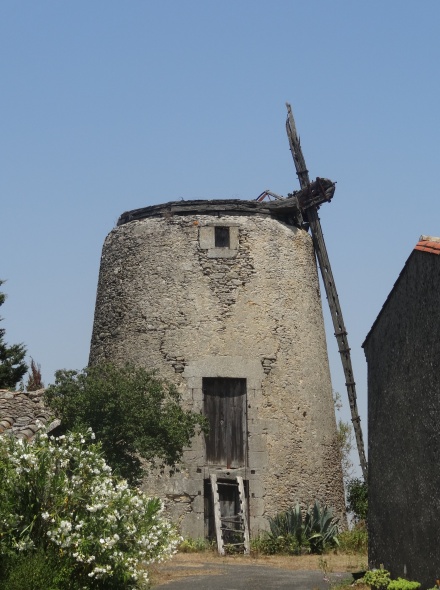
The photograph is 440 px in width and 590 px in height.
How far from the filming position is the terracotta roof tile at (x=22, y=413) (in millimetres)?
19852

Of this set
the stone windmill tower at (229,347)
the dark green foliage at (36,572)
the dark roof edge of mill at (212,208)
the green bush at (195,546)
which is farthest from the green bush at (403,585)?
the dark roof edge of mill at (212,208)

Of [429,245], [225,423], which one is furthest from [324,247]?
[429,245]

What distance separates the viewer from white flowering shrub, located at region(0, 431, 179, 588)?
12633 millimetres

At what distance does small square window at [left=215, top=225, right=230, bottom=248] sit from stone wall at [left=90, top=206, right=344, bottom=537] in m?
0.15

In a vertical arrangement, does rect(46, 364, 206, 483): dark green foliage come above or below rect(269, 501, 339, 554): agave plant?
above

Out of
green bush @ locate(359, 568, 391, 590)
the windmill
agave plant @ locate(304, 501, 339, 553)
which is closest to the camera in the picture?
green bush @ locate(359, 568, 391, 590)

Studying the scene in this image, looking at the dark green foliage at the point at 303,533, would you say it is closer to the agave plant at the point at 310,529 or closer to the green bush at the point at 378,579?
the agave plant at the point at 310,529

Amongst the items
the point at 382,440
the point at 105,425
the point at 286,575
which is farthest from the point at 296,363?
the point at 382,440

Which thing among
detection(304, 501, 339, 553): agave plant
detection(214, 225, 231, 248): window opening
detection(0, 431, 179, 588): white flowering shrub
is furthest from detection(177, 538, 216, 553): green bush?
detection(0, 431, 179, 588): white flowering shrub

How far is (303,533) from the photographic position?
21766 mm

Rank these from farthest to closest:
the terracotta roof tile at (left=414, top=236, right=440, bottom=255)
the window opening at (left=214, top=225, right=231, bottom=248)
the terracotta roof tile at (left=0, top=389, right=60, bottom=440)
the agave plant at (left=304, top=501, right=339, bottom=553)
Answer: the window opening at (left=214, top=225, right=231, bottom=248) < the agave plant at (left=304, top=501, right=339, bottom=553) < the terracotta roof tile at (left=0, top=389, right=60, bottom=440) < the terracotta roof tile at (left=414, top=236, right=440, bottom=255)

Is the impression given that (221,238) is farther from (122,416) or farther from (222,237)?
(122,416)

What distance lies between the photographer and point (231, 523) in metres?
23.3

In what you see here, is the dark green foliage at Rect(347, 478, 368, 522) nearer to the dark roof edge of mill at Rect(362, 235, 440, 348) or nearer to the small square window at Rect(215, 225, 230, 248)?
the small square window at Rect(215, 225, 230, 248)
